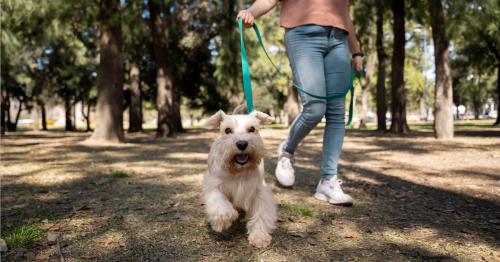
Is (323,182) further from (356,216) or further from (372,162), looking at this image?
(372,162)

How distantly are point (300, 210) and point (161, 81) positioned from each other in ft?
39.2

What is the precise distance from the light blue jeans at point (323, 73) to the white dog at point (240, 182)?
2.55 feet

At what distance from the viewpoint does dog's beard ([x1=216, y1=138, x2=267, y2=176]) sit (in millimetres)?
2314

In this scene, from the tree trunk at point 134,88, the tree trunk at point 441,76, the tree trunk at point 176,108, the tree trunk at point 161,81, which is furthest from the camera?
the tree trunk at point 134,88

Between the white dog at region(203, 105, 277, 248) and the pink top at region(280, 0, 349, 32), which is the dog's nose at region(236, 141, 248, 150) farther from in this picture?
the pink top at region(280, 0, 349, 32)

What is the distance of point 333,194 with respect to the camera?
10.8 ft

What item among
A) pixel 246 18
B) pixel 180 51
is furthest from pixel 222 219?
pixel 180 51

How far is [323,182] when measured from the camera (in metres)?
3.46

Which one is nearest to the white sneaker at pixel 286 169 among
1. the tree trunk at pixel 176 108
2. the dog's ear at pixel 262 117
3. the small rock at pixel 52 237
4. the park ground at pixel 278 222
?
the park ground at pixel 278 222

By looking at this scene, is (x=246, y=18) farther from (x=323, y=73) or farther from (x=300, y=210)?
(x=300, y=210)

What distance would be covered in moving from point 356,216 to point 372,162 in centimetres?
373

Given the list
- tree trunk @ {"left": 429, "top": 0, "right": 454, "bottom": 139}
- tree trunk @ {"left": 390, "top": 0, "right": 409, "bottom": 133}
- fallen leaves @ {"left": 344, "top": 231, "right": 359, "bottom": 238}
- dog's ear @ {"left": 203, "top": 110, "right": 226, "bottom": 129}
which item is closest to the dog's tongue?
dog's ear @ {"left": 203, "top": 110, "right": 226, "bottom": 129}

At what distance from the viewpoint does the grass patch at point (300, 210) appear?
118 inches

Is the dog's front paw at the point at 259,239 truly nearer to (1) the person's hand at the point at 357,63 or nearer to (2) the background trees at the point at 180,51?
(1) the person's hand at the point at 357,63
